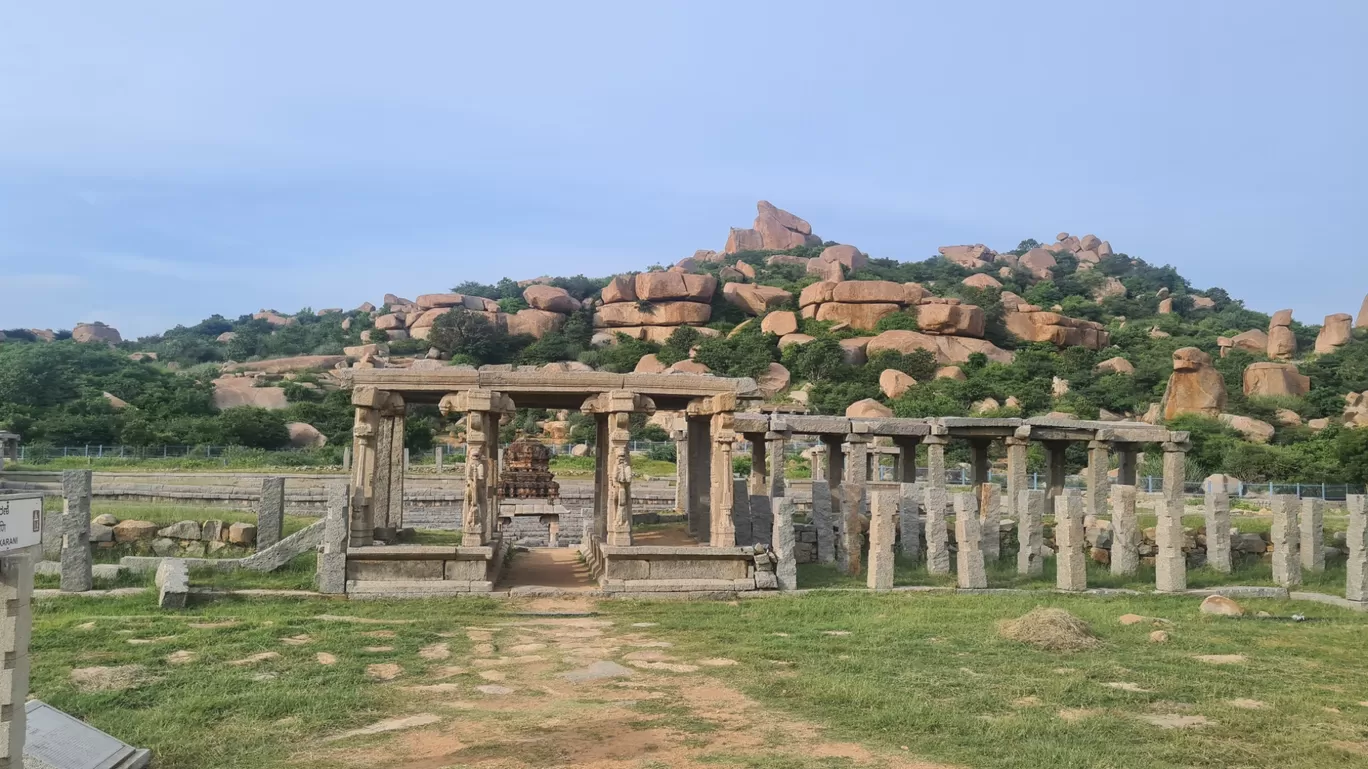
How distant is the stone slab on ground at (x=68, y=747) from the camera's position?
17.4 ft

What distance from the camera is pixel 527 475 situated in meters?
25.7

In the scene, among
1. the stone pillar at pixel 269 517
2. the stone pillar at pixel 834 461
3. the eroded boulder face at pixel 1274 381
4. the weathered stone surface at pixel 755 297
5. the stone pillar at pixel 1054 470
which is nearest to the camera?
the stone pillar at pixel 269 517

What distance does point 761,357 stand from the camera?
5478 centimetres

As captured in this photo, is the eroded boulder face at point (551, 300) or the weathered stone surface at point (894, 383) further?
the eroded boulder face at point (551, 300)

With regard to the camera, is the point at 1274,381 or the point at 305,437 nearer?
the point at 305,437

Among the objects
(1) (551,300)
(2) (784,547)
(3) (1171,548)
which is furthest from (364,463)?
(1) (551,300)

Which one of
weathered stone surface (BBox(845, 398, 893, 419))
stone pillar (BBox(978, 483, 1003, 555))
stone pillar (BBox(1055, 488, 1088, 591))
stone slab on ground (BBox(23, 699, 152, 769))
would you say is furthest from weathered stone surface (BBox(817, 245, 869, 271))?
stone slab on ground (BBox(23, 699, 152, 769))

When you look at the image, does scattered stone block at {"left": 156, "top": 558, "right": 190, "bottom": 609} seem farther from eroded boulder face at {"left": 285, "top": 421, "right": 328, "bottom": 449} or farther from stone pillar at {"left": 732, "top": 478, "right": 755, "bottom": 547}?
eroded boulder face at {"left": 285, "top": 421, "right": 328, "bottom": 449}

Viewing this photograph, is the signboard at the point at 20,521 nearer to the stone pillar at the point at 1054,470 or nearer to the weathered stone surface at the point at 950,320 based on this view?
the stone pillar at the point at 1054,470

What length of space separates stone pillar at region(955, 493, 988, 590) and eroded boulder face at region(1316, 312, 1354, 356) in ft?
181

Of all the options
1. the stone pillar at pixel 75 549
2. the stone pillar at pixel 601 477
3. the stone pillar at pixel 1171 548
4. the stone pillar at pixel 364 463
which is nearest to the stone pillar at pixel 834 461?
the stone pillar at pixel 601 477

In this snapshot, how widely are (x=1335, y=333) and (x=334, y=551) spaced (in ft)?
209

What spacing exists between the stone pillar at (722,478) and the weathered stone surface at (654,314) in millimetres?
48768

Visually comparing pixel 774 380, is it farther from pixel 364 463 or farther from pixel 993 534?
pixel 364 463
